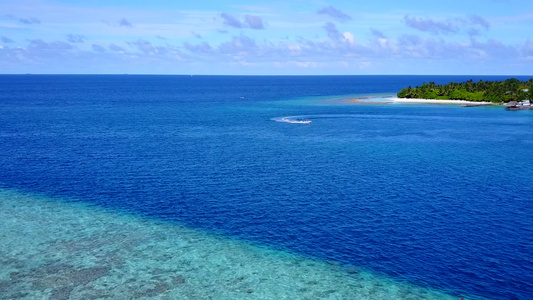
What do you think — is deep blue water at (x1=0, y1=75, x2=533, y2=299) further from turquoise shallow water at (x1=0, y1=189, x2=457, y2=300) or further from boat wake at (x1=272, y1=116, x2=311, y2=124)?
boat wake at (x1=272, y1=116, x2=311, y2=124)

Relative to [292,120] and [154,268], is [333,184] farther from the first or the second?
[292,120]

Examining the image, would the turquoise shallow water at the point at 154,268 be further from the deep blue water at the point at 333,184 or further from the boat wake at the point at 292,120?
the boat wake at the point at 292,120

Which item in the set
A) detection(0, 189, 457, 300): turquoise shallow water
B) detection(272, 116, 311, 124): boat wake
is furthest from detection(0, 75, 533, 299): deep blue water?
detection(272, 116, 311, 124): boat wake

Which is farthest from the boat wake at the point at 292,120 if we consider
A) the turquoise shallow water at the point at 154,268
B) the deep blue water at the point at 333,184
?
the turquoise shallow water at the point at 154,268

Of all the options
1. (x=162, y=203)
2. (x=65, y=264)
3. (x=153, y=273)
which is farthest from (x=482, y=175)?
(x=65, y=264)

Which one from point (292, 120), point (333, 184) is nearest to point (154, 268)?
point (333, 184)

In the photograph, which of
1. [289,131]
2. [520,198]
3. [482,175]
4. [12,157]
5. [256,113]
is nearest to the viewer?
[520,198]

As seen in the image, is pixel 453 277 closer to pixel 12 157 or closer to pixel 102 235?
pixel 102 235
